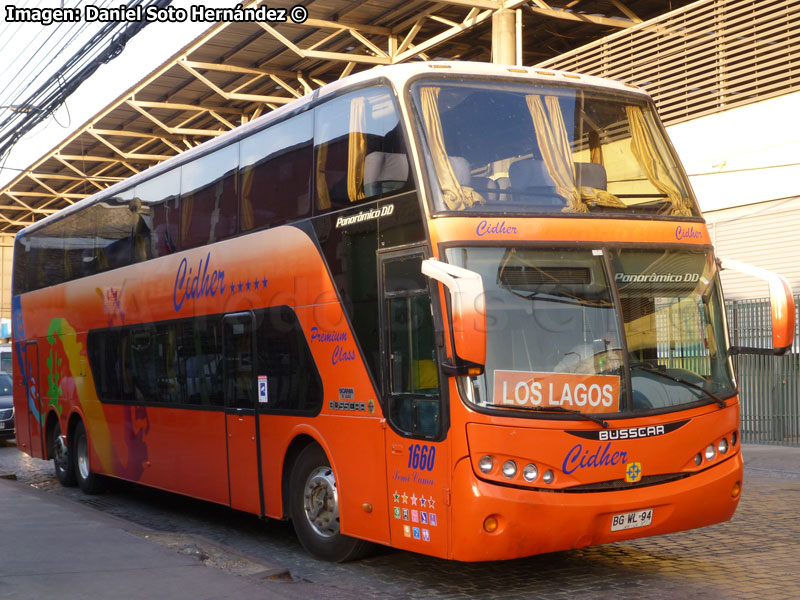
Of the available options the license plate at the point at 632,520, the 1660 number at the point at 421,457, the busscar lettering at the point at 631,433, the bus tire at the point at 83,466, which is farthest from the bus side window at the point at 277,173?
the bus tire at the point at 83,466

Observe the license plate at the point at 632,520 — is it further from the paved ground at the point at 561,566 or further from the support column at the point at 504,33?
the support column at the point at 504,33

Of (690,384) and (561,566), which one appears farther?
(561,566)

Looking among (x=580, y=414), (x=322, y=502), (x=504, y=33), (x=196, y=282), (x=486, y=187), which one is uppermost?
(x=504, y=33)

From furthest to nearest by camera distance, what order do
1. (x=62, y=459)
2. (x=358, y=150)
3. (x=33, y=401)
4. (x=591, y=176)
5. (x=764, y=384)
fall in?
1. (x=764, y=384)
2. (x=33, y=401)
3. (x=62, y=459)
4. (x=358, y=150)
5. (x=591, y=176)

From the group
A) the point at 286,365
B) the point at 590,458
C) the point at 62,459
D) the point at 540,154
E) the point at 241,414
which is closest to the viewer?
the point at 590,458

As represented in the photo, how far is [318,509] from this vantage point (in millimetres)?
8547

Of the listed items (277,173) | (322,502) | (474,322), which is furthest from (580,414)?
(277,173)

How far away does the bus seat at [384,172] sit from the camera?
24.6 feet

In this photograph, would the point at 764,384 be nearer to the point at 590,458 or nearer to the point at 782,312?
the point at 782,312

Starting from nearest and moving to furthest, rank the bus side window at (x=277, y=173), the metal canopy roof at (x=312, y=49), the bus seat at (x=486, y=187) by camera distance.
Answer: the bus seat at (x=486, y=187) → the bus side window at (x=277, y=173) → the metal canopy roof at (x=312, y=49)

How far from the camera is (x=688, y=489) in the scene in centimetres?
724

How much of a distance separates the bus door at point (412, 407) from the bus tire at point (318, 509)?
0.97 meters

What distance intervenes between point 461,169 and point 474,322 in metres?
1.60

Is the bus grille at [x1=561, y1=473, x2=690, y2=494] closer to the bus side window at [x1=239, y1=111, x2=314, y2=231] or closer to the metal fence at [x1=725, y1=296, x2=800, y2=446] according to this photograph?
the bus side window at [x1=239, y1=111, x2=314, y2=231]
